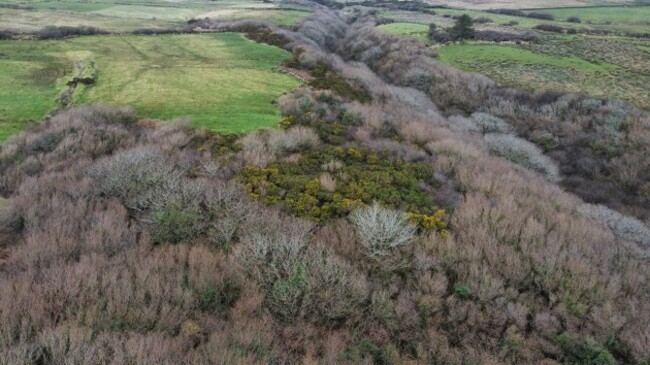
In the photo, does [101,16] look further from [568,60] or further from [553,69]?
[568,60]

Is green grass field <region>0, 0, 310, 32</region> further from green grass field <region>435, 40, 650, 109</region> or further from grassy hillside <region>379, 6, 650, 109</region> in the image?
green grass field <region>435, 40, 650, 109</region>

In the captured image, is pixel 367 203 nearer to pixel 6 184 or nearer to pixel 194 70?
pixel 6 184

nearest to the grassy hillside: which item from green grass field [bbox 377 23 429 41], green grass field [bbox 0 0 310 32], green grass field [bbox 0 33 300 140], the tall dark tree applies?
green grass field [bbox 377 23 429 41]

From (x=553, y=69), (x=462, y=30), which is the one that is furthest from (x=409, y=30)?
(x=553, y=69)

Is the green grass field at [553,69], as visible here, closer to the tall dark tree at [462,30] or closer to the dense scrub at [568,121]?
the dense scrub at [568,121]

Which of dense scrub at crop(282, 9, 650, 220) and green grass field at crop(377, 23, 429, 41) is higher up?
green grass field at crop(377, 23, 429, 41)
